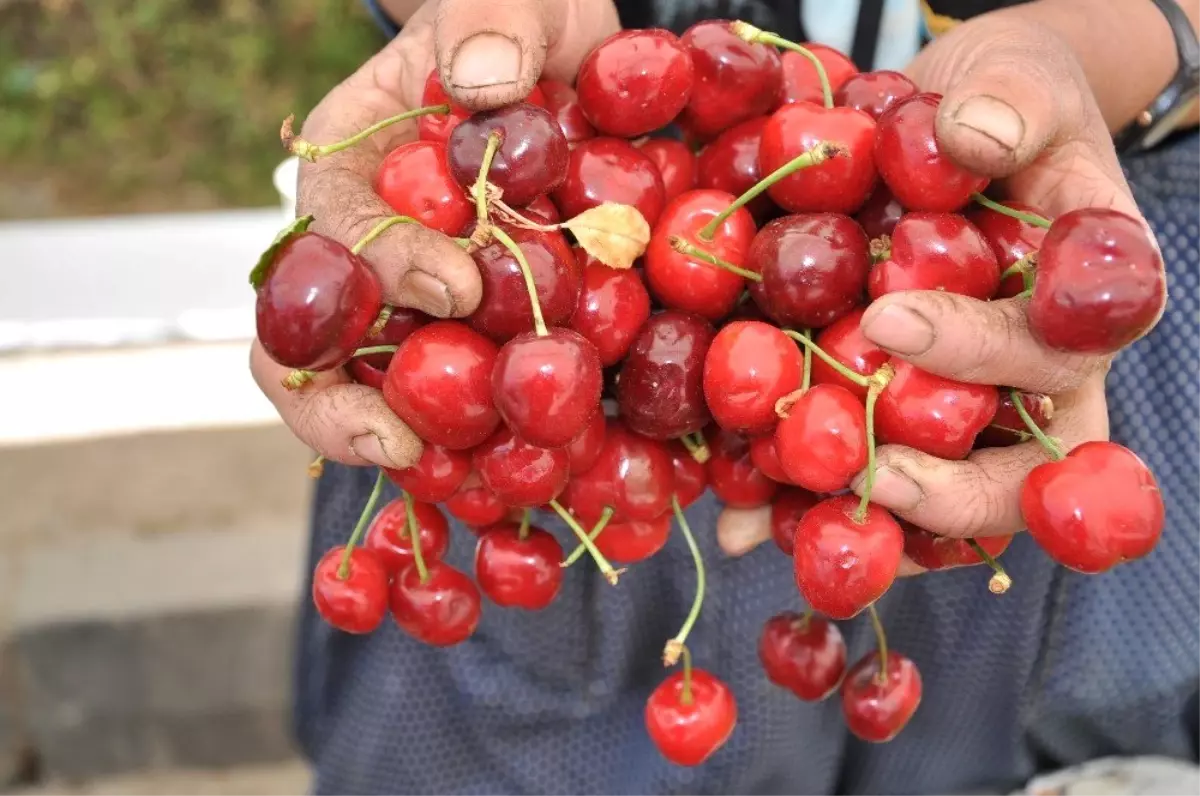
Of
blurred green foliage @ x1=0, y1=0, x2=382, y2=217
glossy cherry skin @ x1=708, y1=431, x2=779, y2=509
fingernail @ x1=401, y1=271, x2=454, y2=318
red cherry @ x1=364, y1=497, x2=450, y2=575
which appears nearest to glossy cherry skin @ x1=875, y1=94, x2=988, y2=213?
glossy cherry skin @ x1=708, y1=431, x2=779, y2=509

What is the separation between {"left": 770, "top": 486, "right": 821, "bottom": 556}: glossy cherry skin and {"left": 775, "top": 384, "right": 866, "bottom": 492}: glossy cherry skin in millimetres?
115

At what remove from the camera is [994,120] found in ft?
2.44

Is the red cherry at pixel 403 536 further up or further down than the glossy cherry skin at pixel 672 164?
further down

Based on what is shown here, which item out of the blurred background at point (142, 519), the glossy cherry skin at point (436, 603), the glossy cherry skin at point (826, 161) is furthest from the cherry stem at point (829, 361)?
the blurred background at point (142, 519)

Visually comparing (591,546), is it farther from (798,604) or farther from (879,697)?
(798,604)

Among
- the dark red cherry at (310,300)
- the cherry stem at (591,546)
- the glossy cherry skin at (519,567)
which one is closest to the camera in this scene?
the dark red cherry at (310,300)

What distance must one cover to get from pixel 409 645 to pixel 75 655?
0.76 meters

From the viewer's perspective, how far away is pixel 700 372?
80 centimetres

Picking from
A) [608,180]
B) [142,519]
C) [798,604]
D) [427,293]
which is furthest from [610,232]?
[142,519]

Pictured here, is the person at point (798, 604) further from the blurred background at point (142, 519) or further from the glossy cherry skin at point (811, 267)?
the blurred background at point (142, 519)

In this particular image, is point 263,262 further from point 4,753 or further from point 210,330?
point 4,753

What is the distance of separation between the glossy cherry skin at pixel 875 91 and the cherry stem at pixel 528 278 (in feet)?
1.06

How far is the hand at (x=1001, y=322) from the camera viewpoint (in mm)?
712

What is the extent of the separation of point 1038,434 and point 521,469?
0.35 metres
